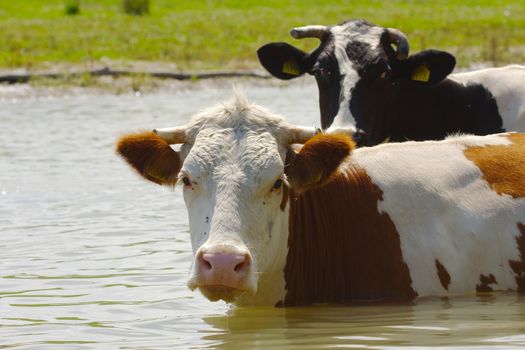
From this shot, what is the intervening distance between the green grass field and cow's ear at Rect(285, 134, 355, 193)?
74.3 ft

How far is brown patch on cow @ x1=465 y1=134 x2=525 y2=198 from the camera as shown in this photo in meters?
8.30

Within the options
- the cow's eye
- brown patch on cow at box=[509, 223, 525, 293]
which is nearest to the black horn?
the cow's eye

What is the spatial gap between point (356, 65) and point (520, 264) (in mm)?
3117

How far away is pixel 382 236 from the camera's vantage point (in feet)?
26.5

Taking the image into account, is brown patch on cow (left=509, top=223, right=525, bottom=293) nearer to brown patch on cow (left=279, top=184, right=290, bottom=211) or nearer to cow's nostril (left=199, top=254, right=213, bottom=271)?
brown patch on cow (left=279, top=184, right=290, bottom=211)

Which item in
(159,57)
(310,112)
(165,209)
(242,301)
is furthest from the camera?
(159,57)

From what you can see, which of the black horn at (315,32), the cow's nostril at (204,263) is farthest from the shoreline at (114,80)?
the cow's nostril at (204,263)

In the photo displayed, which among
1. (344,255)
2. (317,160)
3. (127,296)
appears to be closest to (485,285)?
(344,255)

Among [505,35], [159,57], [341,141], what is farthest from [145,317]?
[505,35]

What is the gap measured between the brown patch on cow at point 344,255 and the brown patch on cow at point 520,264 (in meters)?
0.68

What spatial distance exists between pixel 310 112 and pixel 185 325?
14379 millimetres

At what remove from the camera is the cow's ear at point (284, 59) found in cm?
1161

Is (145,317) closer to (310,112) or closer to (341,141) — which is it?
(341,141)

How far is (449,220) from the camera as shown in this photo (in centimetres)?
813
